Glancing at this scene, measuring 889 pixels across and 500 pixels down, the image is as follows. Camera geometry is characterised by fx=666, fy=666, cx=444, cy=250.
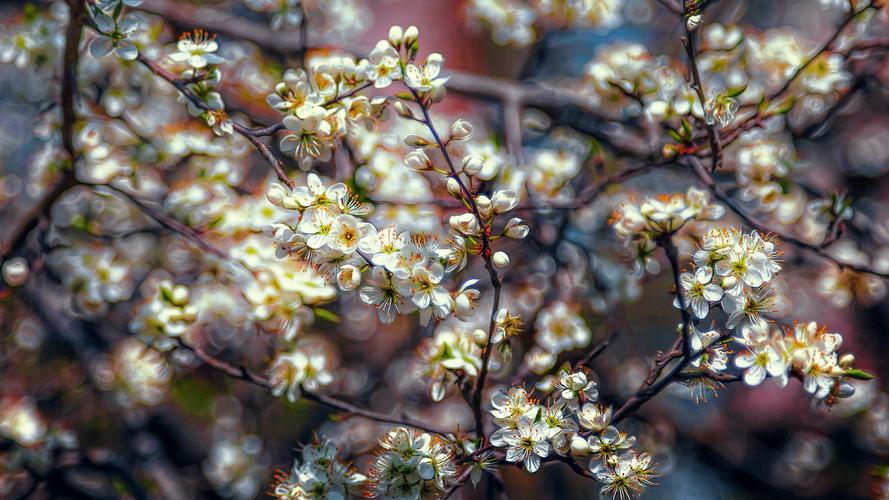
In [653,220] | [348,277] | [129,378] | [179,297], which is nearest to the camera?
[348,277]

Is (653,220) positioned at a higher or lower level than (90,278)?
higher

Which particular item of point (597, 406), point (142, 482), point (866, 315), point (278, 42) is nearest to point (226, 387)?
point (142, 482)

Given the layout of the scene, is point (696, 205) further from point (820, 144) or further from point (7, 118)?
point (7, 118)

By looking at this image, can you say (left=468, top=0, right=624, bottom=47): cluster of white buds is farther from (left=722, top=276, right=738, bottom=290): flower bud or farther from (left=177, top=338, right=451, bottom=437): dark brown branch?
(left=177, top=338, right=451, bottom=437): dark brown branch

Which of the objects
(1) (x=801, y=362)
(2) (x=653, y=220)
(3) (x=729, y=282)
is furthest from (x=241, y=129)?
(1) (x=801, y=362)

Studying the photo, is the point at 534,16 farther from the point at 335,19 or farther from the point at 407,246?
the point at 407,246

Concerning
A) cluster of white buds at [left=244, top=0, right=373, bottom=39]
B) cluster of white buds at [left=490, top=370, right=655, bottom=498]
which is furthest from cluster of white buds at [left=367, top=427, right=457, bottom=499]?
cluster of white buds at [left=244, top=0, right=373, bottom=39]
